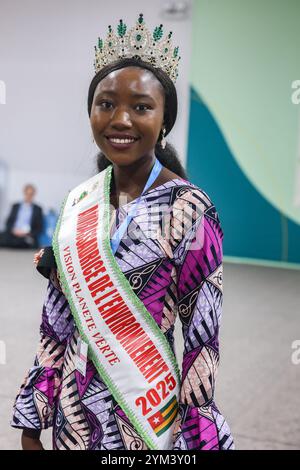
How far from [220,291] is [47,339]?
1.15 feet

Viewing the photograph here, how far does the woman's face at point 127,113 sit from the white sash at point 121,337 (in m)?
0.12

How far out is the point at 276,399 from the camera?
293cm

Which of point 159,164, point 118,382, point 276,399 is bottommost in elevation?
point 276,399

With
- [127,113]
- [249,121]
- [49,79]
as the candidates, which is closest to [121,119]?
[127,113]

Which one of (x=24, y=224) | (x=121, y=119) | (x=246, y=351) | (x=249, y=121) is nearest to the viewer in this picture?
(x=121, y=119)

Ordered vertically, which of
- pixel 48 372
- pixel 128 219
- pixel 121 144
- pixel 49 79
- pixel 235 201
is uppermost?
pixel 49 79

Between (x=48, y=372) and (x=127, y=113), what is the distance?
490 mm

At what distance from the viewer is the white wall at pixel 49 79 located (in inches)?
256

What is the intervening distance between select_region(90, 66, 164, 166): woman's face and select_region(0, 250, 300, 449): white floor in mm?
1656

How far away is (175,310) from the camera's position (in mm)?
1040

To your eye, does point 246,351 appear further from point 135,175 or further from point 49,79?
point 49,79

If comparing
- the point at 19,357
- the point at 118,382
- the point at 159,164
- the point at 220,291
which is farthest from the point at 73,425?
the point at 19,357

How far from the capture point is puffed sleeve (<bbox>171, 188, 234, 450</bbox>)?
3.17 feet
